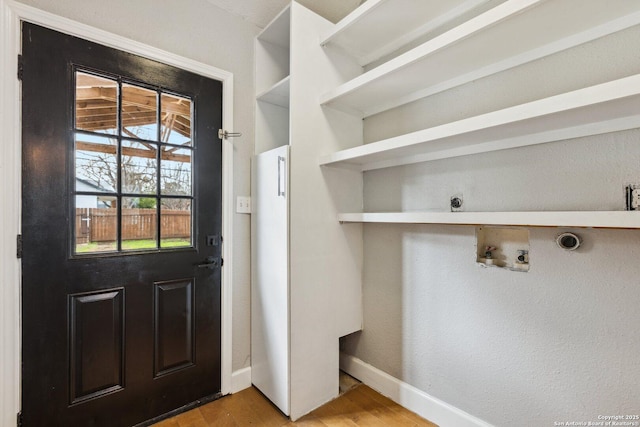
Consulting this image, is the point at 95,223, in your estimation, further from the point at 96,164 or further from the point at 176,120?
the point at 176,120

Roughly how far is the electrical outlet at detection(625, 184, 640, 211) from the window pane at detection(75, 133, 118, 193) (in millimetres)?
2285

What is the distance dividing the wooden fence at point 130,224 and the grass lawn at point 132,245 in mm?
20

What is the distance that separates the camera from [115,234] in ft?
5.00

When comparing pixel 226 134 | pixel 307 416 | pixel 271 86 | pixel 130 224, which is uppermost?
pixel 271 86

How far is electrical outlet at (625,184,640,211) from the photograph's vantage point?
105cm

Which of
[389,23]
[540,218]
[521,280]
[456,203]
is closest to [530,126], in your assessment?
[540,218]

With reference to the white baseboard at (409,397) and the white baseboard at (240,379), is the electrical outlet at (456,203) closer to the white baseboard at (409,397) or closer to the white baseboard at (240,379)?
the white baseboard at (409,397)

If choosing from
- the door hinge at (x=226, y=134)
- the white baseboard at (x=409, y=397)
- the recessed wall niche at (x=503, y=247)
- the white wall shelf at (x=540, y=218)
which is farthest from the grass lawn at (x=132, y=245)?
the recessed wall niche at (x=503, y=247)

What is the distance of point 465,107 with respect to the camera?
1.53 meters

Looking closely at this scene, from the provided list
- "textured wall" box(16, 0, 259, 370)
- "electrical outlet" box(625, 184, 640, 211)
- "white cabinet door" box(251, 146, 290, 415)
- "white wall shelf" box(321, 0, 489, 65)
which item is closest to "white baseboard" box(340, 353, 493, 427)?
"white cabinet door" box(251, 146, 290, 415)

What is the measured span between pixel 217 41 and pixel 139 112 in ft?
2.35

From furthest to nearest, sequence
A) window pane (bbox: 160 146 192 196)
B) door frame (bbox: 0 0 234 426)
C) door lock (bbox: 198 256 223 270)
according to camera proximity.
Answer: door lock (bbox: 198 256 223 270)
window pane (bbox: 160 146 192 196)
door frame (bbox: 0 0 234 426)

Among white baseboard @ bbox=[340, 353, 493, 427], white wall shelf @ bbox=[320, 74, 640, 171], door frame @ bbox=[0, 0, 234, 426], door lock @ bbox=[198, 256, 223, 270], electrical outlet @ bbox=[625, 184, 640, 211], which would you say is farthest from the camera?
door lock @ bbox=[198, 256, 223, 270]

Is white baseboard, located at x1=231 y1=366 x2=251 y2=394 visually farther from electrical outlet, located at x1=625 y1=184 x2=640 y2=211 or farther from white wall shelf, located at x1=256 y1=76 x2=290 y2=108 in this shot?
electrical outlet, located at x1=625 y1=184 x2=640 y2=211
